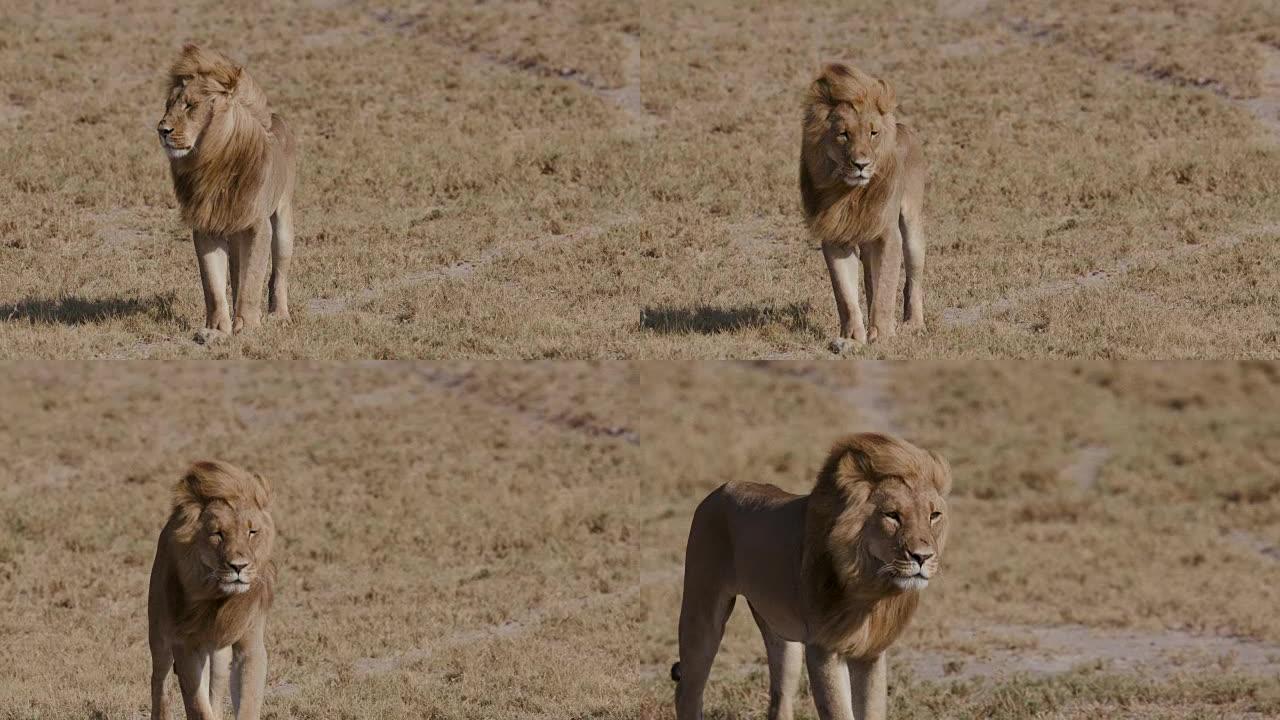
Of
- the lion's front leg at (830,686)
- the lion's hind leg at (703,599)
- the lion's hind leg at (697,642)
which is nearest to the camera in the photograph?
the lion's front leg at (830,686)

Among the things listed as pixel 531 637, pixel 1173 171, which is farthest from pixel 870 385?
pixel 531 637

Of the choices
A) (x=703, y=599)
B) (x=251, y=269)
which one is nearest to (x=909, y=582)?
(x=703, y=599)

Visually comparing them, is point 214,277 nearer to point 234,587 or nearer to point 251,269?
point 251,269

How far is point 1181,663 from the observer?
45.9 ft

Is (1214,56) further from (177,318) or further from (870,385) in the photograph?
(177,318)

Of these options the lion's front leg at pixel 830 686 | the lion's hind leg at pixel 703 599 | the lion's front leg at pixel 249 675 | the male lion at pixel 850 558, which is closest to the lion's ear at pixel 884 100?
the lion's hind leg at pixel 703 599

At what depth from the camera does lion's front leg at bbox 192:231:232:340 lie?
12.7 m

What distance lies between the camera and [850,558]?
813cm

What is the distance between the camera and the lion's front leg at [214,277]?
501 inches

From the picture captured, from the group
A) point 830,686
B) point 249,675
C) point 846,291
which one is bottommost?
point 249,675

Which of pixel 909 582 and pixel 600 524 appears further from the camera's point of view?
pixel 600 524

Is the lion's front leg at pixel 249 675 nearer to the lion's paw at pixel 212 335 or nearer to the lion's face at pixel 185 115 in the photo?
the lion's face at pixel 185 115

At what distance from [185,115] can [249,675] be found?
13.8ft

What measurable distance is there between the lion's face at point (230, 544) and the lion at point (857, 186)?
4.82 meters
